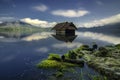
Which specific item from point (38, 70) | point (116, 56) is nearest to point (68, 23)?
point (116, 56)

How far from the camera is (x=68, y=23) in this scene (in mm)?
103500

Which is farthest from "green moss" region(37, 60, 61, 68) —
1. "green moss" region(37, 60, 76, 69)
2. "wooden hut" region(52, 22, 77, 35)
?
"wooden hut" region(52, 22, 77, 35)

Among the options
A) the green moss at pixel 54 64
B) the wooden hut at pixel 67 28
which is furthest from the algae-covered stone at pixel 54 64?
the wooden hut at pixel 67 28

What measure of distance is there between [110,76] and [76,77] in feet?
12.3

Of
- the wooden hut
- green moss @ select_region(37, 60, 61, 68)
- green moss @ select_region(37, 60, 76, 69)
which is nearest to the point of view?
green moss @ select_region(37, 60, 76, 69)

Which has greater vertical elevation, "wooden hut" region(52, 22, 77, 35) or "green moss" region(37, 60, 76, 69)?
"wooden hut" region(52, 22, 77, 35)

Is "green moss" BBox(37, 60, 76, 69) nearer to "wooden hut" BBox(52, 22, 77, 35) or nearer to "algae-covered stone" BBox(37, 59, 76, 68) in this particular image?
"algae-covered stone" BBox(37, 59, 76, 68)

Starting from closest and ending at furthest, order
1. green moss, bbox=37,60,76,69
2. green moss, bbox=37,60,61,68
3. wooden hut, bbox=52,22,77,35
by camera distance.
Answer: green moss, bbox=37,60,76,69, green moss, bbox=37,60,61,68, wooden hut, bbox=52,22,77,35

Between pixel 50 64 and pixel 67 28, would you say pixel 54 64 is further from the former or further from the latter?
pixel 67 28

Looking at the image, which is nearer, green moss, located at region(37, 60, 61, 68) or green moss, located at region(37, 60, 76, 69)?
green moss, located at region(37, 60, 76, 69)

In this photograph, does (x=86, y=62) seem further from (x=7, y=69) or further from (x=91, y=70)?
(x=7, y=69)

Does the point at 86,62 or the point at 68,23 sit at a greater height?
the point at 68,23

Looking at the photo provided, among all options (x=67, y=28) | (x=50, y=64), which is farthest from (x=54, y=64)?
(x=67, y=28)

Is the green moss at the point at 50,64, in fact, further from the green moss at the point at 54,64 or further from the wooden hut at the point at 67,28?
the wooden hut at the point at 67,28
